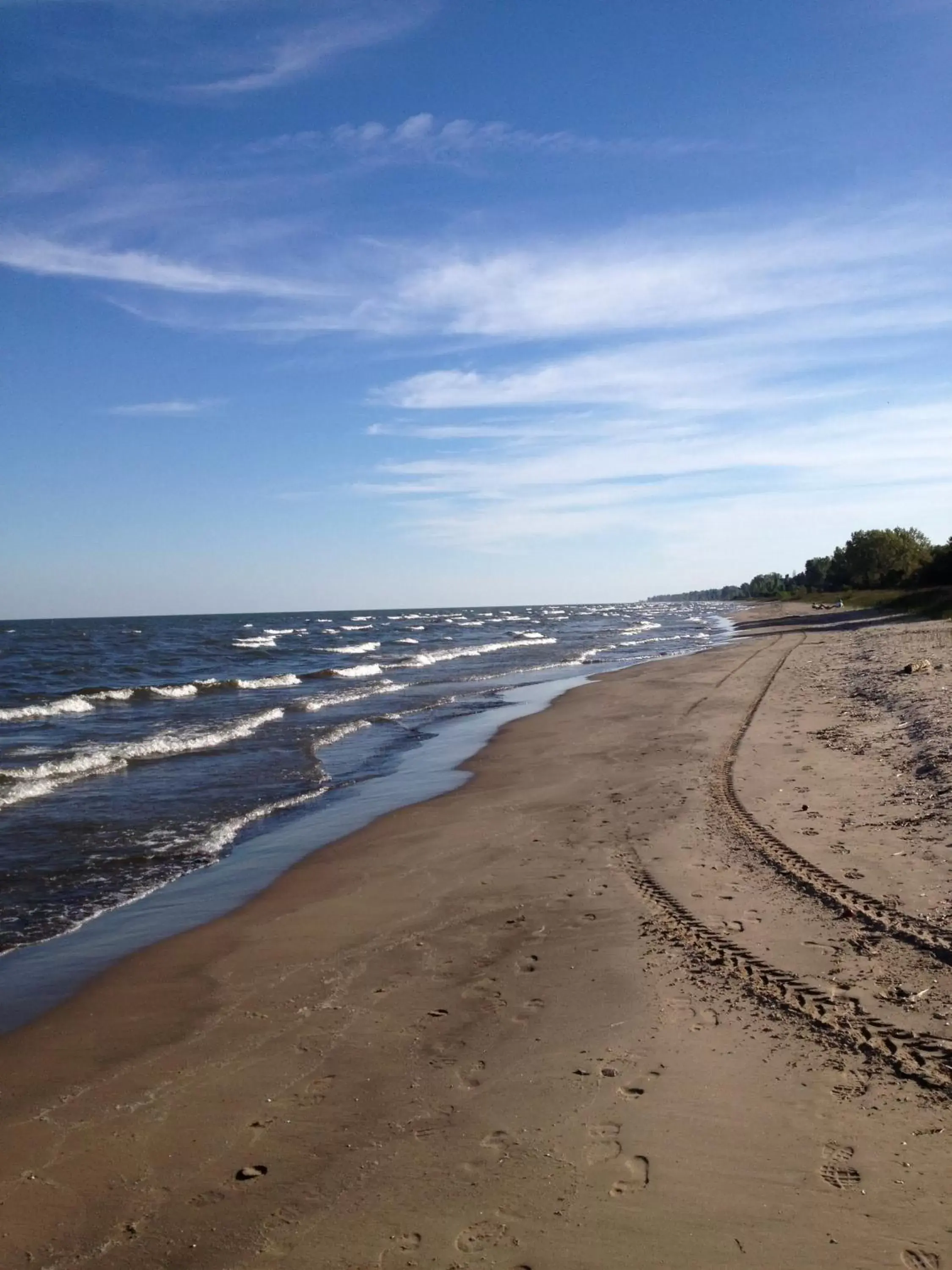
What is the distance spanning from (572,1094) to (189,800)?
10.2 metres

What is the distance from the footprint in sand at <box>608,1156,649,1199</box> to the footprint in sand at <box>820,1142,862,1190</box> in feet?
2.44

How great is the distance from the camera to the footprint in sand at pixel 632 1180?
12.3ft

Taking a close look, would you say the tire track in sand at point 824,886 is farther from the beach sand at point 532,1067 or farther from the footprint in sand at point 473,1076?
the footprint in sand at point 473,1076

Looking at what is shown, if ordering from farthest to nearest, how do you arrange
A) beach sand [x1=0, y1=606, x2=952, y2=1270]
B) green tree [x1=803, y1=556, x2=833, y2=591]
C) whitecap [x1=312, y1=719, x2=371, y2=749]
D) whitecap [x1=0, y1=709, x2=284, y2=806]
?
green tree [x1=803, y1=556, x2=833, y2=591] → whitecap [x1=312, y1=719, x2=371, y2=749] → whitecap [x1=0, y1=709, x2=284, y2=806] → beach sand [x1=0, y1=606, x2=952, y2=1270]

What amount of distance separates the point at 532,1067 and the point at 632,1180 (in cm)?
113

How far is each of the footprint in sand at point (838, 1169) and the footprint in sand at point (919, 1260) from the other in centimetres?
39

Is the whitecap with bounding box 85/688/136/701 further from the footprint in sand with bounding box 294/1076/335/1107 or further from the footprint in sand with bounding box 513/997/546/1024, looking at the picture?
the footprint in sand with bounding box 294/1076/335/1107

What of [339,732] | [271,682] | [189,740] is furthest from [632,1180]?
[271,682]

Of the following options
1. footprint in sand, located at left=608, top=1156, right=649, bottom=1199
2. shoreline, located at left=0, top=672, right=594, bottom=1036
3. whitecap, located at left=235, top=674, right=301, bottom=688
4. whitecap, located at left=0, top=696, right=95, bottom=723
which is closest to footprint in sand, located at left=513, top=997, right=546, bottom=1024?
footprint in sand, located at left=608, top=1156, right=649, bottom=1199

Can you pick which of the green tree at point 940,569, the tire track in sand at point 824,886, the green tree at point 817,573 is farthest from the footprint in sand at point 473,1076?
the green tree at point 817,573

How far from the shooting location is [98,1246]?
3.73 meters

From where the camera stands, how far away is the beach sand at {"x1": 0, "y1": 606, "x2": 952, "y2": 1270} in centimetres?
363

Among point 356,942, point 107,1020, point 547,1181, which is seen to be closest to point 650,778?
point 356,942

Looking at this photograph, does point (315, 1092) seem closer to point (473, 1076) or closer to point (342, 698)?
point (473, 1076)
